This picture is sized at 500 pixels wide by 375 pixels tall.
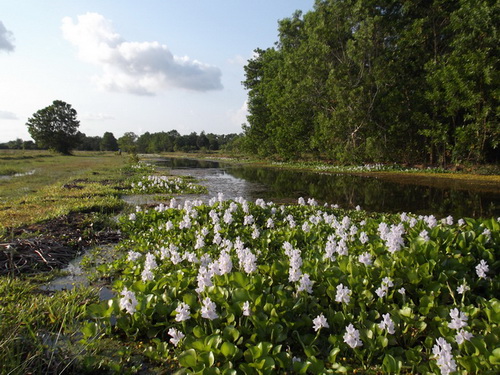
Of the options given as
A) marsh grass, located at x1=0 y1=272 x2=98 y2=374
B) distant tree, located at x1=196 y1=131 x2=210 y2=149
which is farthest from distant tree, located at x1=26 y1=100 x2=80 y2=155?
marsh grass, located at x1=0 y1=272 x2=98 y2=374

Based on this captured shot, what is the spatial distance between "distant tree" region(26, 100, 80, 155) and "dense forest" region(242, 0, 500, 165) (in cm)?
5998

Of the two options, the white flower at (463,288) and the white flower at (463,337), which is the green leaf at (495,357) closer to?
the white flower at (463,337)

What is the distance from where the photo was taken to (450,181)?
1822 centimetres

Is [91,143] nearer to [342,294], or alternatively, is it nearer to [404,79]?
[404,79]

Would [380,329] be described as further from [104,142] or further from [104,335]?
[104,142]

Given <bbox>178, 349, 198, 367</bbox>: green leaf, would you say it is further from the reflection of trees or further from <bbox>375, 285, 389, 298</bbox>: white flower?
the reflection of trees

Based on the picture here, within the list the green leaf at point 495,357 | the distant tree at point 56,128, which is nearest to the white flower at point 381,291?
the green leaf at point 495,357

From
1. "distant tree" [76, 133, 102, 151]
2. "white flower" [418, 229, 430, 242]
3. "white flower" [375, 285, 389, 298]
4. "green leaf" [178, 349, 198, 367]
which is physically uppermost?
"distant tree" [76, 133, 102, 151]

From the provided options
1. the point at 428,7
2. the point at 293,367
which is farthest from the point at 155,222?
the point at 428,7

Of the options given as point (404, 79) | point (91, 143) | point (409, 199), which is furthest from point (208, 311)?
point (91, 143)

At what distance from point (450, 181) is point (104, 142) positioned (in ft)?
396

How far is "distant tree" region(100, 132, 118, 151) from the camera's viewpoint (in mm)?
115244

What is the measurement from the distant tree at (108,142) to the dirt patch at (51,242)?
119825 millimetres

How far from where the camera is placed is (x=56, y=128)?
69.5 metres
